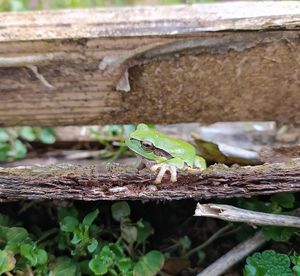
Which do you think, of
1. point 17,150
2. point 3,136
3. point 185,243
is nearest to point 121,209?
point 185,243

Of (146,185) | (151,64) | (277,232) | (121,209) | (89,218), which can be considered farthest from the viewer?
(151,64)

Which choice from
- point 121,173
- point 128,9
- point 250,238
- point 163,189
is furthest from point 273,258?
point 128,9

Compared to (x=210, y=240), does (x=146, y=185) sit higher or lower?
higher

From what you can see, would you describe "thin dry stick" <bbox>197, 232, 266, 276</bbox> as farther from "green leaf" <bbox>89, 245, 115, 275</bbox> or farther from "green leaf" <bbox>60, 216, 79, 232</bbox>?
"green leaf" <bbox>60, 216, 79, 232</bbox>

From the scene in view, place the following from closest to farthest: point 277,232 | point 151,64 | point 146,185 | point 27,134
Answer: point 146,185
point 277,232
point 151,64
point 27,134

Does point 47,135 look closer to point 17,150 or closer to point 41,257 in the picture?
point 17,150

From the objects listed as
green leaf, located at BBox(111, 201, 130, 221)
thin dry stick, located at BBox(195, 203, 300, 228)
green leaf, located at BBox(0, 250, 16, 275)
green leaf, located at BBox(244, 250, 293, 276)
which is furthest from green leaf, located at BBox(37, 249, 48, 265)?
green leaf, located at BBox(244, 250, 293, 276)
